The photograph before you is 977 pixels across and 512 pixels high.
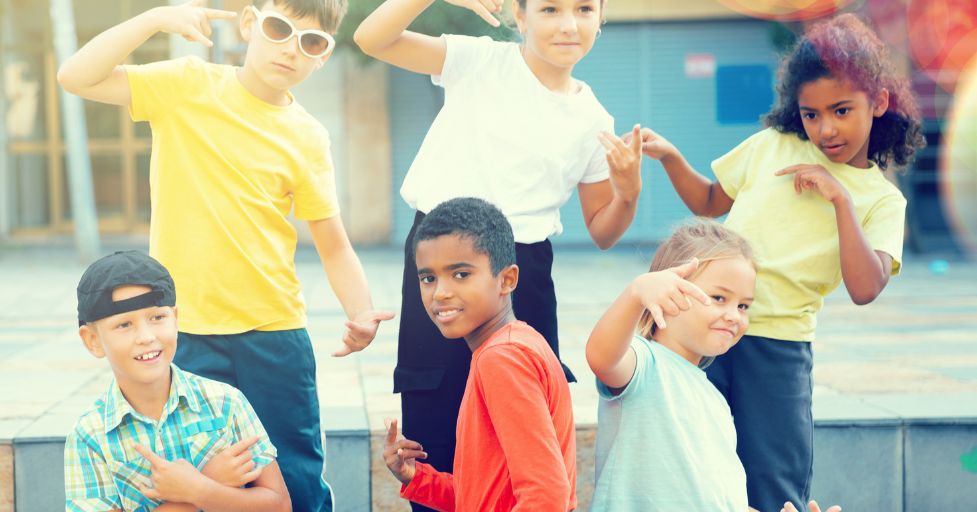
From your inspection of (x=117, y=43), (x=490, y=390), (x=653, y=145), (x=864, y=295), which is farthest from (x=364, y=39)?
(x=864, y=295)

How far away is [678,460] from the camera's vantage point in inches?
99.0

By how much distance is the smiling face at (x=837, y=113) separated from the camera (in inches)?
118

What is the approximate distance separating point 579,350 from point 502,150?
3.07 meters

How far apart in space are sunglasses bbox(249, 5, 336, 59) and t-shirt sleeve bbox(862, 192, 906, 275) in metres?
1.52

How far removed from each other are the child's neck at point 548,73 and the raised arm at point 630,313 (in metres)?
0.90

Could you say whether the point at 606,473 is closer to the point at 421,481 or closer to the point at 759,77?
the point at 421,481

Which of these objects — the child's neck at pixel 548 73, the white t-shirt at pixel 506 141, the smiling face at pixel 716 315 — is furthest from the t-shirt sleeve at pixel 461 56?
the smiling face at pixel 716 315

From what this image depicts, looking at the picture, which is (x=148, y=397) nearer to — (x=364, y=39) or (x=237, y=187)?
(x=237, y=187)

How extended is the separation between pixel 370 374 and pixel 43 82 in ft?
38.9

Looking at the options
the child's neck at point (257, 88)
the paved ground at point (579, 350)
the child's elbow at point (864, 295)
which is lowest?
the paved ground at point (579, 350)

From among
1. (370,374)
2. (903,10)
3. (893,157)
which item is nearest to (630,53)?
(903,10)

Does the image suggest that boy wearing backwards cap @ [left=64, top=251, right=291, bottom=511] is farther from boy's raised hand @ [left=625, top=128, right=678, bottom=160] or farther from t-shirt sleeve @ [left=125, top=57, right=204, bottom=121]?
boy's raised hand @ [left=625, top=128, right=678, bottom=160]

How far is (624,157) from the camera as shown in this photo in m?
2.88

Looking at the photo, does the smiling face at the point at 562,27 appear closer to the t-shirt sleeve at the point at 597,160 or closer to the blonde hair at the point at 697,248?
the t-shirt sleeve at the point at 597,160
